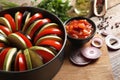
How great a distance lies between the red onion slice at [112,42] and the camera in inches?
47.5

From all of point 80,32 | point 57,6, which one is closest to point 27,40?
point 80,32

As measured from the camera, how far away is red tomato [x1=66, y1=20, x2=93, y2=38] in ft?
3.21

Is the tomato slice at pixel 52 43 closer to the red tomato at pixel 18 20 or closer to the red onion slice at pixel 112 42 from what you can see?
the red tomato at pixel 18 20

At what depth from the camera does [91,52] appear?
0.99m

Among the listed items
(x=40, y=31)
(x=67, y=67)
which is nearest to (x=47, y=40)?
(x=40, y=31)

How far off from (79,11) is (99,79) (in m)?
0.45

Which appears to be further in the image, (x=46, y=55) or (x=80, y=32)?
(x=80, y=32)

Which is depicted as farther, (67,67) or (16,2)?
(16,2)

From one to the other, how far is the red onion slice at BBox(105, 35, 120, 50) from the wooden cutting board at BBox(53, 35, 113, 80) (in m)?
0.24

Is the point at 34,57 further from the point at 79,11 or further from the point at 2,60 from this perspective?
the point at 79,11

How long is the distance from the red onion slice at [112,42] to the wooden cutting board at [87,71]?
0.24 meters

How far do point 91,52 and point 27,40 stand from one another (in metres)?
0.26

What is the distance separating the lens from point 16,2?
1315mm

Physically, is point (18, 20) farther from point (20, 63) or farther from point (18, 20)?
point (20, 63)
